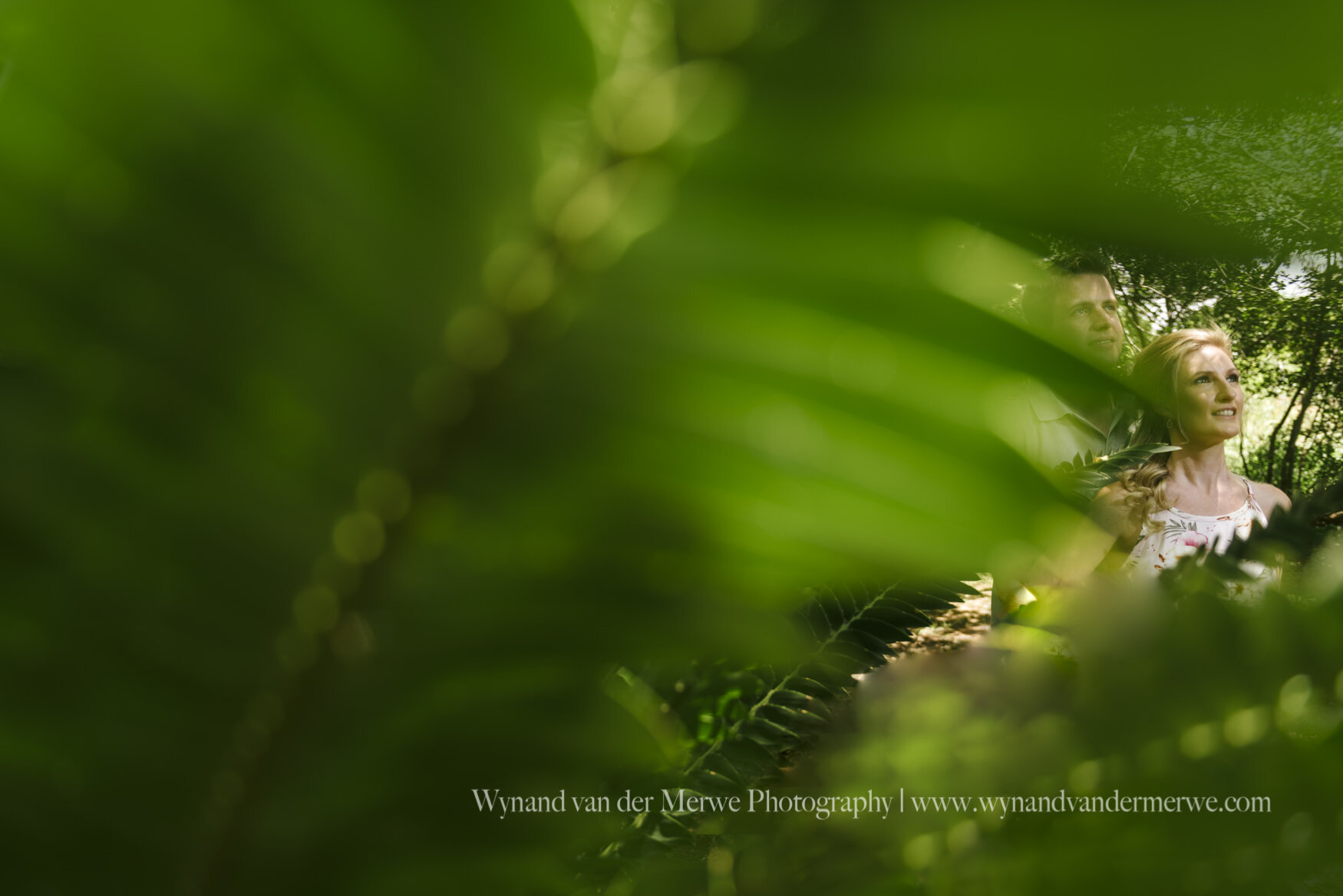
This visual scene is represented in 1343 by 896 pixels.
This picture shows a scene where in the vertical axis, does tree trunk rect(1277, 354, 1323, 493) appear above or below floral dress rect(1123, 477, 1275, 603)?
above

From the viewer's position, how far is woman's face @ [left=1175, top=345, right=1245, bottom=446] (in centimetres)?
217

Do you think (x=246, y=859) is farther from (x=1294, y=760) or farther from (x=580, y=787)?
(x=1294, y=760)

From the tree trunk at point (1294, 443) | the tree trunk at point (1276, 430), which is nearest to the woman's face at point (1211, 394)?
the tree trunk at point (1294, 443)

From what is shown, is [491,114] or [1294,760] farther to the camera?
[1294,760]

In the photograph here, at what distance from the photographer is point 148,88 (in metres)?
0.08

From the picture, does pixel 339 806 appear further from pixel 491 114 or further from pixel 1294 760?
pixel 1294 760

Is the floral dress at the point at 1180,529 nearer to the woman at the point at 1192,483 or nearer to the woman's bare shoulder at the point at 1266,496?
the woman at the point at 1192,483

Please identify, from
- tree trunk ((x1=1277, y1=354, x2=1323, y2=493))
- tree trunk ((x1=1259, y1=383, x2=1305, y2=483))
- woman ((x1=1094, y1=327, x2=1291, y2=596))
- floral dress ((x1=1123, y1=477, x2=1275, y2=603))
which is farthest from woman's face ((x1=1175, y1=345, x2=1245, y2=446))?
tree trunk ((x1=1259, y1=383, x2=1305, y2=483))

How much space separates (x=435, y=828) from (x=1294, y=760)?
0.80ft

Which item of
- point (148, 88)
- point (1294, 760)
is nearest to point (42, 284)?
point (148, 88)

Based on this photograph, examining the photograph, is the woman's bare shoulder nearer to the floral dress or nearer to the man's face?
the floral dress

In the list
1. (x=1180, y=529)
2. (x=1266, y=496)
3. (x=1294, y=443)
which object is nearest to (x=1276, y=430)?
(x=1294, y=443)

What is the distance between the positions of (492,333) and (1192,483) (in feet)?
9.03

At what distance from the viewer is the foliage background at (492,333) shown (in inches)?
2.9
